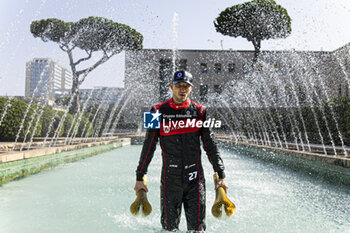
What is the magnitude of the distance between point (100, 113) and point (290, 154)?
23.1m

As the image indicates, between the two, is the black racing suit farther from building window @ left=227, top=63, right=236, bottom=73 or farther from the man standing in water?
building window @ left=227, top=63, right=236, bottom=73

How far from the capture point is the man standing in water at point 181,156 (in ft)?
5.88

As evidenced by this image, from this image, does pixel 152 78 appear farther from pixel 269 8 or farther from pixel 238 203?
pixel 238 203

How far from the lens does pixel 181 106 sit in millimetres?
1847

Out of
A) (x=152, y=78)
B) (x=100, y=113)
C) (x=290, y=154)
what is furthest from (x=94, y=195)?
(x=152, y=78)

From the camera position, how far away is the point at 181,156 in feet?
5.95

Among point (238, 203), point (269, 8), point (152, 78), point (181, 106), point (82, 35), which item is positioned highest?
point (269, 8)

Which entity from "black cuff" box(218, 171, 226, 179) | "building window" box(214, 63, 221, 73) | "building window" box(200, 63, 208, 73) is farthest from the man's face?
"building window" box(214, 63, 221, 73)

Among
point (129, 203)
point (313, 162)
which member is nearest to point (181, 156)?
point (129, 203)

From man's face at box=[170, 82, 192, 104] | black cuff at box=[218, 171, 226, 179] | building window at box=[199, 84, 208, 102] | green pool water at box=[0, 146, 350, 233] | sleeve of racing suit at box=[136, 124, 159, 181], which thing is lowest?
green pool water at box=[0, 146, 350, 233]

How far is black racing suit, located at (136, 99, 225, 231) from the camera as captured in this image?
179 centimetres

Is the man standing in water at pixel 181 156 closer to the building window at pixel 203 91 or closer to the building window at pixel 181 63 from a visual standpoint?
the building window at pixel 203 91

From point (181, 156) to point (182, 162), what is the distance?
0.04 m

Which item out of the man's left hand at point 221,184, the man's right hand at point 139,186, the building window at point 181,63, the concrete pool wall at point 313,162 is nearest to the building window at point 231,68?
the building window at point 181,63
